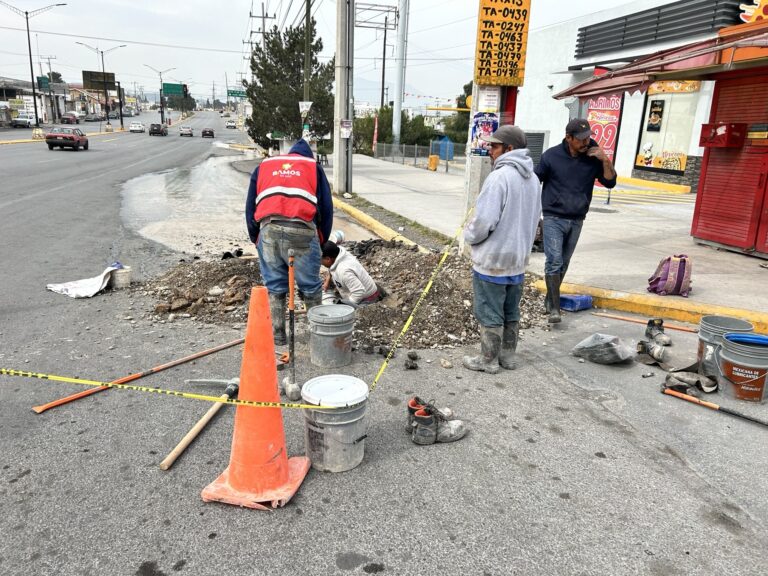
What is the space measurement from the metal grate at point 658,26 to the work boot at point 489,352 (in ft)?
56.2

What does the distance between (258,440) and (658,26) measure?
22098 millimetres

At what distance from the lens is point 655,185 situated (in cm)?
2114

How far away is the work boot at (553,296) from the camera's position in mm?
5996

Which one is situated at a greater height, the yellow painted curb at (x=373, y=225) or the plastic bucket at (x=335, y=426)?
the plastic bucket at (x=335, y=426)

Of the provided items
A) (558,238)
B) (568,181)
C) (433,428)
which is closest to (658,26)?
(568,181)

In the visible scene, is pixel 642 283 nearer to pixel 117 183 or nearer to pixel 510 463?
pixel 510 463

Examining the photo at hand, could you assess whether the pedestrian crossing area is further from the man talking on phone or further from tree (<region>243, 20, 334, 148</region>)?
tree (<region>243, 20, 334, 148</region>)

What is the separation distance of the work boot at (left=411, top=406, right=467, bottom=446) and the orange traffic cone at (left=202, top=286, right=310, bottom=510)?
2.76ft

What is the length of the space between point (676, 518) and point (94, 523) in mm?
2953

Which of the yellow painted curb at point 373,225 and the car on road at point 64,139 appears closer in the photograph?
the yellow painted curb at point 373,225

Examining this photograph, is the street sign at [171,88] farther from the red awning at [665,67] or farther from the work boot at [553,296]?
the work boot at [553,296]

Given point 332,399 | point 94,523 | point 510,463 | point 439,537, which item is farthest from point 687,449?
point 94,523

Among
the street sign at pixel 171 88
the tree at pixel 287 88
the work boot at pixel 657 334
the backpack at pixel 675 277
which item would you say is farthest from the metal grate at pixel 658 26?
the street sign at pixel 171 88

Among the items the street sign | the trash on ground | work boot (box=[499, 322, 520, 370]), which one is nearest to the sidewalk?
the trash on ground
